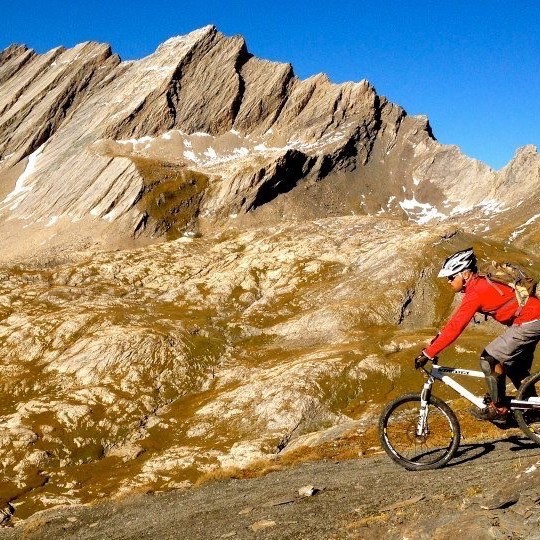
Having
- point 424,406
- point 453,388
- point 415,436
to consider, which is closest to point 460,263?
point 453,388

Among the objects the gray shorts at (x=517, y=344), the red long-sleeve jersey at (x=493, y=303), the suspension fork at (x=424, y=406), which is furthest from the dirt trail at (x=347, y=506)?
the red long-sleeve jersey at (x=493, y=303)

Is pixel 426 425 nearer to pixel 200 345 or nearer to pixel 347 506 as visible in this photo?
pixel 347 506

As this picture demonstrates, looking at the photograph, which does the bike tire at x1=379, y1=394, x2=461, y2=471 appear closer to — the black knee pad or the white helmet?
the black knee pad

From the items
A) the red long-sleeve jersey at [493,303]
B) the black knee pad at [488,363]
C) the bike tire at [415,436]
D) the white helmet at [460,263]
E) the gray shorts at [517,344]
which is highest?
the white helmet at [460,263]

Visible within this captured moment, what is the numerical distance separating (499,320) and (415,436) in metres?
4.86

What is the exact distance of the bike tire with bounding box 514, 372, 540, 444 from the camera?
47.5 ft

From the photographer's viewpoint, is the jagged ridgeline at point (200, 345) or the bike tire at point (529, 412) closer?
the bike tire at point (529, 412)

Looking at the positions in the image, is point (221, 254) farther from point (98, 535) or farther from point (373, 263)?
point (98, 535)

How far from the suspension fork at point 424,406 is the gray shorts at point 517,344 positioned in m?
2.07

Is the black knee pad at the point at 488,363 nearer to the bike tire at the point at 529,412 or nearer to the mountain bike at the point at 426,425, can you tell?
the mountain bike at the point at 426,425

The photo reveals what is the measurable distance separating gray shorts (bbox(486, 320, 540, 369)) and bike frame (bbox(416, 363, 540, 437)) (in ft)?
2.63

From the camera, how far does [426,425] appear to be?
16250 mm

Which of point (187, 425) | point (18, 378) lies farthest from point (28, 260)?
point (187, 425)

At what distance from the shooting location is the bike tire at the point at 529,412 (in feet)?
47.5
